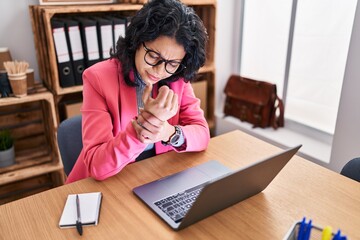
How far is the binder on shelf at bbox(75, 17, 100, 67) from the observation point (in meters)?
1.81

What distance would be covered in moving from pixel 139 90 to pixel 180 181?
41cm

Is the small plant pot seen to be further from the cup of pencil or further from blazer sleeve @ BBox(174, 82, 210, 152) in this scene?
blazer sleeve @ BBox(174, 82, 210, 152)

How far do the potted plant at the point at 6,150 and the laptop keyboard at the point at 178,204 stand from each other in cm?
131

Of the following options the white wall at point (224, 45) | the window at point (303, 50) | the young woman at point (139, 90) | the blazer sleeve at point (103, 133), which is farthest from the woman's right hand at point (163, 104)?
the white wall at point (224, 45)

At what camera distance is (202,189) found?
2.26 feet

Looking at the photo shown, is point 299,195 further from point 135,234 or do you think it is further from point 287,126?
point 287,126

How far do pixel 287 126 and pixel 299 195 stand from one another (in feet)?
4.96

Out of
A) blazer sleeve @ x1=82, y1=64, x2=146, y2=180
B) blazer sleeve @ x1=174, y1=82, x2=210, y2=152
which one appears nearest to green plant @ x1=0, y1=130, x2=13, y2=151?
blazer sleeve @ x1=82, y1=64, x2=146, y2=180

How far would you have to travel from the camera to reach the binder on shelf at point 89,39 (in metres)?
1.81

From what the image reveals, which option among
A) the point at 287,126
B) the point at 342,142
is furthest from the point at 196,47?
the point at 287,126

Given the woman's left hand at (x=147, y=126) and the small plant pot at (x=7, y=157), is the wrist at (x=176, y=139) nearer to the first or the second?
the woman's left hand at (x=147, y=126)

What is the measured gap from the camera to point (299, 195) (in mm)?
966

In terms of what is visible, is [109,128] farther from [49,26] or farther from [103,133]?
[49,26]

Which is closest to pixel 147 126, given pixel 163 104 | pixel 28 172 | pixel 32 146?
pixel 163 104
